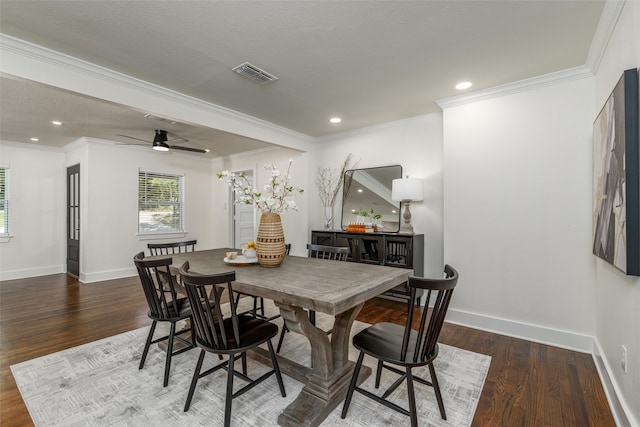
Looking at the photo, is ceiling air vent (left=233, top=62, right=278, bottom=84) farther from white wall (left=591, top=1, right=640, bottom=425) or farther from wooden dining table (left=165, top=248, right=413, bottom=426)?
white wall (left=591, top=1, right=640, bottom=425)

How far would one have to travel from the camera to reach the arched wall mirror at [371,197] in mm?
4234

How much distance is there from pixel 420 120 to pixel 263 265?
9.79 feet

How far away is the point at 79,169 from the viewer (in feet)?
17.5

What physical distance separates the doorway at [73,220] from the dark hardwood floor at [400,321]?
2.62 ft

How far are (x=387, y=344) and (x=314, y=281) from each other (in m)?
0.58

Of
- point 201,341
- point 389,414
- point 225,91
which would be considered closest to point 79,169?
point 225,91

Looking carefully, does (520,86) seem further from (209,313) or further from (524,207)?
(209,313)

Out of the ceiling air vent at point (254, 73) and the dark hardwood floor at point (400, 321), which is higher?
the ceiling air vent at point (254, 73)

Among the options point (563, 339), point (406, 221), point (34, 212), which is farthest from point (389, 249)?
point (34, 212)

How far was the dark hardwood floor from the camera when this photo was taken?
70.9 inches

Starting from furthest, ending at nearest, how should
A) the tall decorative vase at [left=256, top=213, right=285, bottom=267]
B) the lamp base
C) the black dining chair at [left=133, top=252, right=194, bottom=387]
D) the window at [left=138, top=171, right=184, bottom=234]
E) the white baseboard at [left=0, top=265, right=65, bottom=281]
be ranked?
the window at [left=138, top=171, right=184, bottom=234], the white baseboard at [left=0, top=265, right=65, bottom=281], the lamp base, the tall decorative vase at [left=256, top=213, right=285, bottom=267], the black dining chair at [left=133, top=252, right=194, bottom=387]

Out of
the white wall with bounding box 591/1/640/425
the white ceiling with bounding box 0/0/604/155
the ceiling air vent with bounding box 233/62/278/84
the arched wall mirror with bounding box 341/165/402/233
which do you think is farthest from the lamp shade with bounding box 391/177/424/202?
the ceiling air vent with bounding box 233/62/278/84

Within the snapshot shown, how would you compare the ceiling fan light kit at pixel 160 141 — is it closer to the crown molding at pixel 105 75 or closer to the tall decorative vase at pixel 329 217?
the crown molding at pixel 105 75

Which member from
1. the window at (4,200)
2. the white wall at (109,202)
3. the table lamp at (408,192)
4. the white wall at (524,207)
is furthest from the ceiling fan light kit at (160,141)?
the white wall at (524,207)
